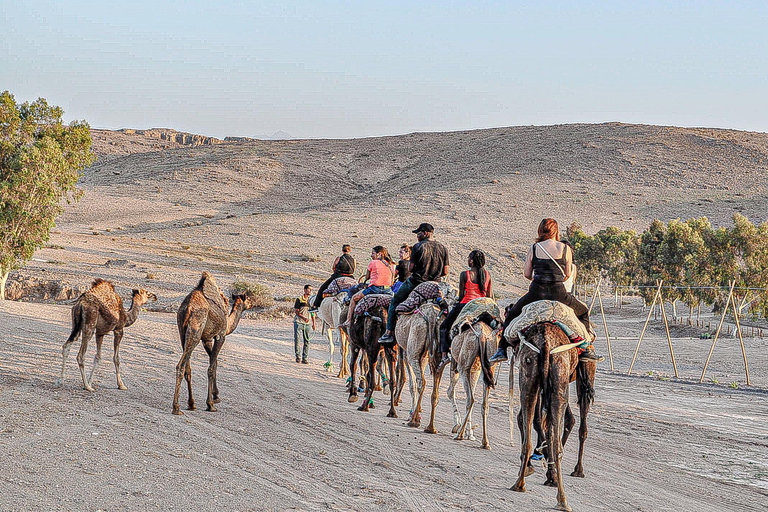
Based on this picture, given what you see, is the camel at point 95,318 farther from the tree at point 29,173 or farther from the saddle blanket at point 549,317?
the tree at point 29,173

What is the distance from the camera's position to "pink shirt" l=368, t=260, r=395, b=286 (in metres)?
14.8

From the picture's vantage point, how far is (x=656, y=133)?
390 feet

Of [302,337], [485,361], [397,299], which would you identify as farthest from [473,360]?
[302,337]

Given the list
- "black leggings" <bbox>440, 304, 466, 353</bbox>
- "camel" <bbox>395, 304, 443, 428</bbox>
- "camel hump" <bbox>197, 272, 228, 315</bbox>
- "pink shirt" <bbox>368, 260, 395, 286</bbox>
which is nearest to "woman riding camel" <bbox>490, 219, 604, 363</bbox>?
"black leggings" <bbox>440, 304, 466, 353</bbox>

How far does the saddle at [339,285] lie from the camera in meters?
17.5

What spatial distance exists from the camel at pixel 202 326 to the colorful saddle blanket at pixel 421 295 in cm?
308

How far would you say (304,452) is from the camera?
10.3m

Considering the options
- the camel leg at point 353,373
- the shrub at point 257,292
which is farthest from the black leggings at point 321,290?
the shrub at point 257,292

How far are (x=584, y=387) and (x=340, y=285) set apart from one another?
8.74m

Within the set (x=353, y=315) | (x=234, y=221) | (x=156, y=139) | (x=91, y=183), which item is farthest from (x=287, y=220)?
(x=156, y=139)

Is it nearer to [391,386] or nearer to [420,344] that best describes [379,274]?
[391,386]

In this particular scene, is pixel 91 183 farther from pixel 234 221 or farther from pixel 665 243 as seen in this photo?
pixel 665 243

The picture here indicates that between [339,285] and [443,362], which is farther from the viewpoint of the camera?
[339,285]

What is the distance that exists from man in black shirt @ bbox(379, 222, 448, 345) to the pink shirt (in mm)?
1341
